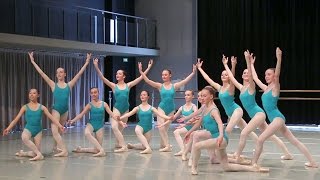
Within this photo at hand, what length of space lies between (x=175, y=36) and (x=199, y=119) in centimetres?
1234

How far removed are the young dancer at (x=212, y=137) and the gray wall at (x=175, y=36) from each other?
468 inches

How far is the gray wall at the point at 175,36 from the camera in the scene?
19.6 m

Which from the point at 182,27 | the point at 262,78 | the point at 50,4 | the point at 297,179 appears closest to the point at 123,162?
the point at 297,179

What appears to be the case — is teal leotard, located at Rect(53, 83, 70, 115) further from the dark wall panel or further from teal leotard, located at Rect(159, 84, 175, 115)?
the dark wall panel

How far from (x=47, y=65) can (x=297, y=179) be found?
11.3 m

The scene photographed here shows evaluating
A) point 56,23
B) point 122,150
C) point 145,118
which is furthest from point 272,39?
point 122,150

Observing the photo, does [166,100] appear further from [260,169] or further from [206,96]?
[260,169]

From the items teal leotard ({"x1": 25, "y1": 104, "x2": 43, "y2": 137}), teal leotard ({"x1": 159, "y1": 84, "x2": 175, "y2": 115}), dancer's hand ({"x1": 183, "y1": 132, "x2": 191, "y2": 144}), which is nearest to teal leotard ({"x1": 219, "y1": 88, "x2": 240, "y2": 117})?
dancer's hand ({"x1": 183, "y1": 132, "x2": 191, "y2": 144})

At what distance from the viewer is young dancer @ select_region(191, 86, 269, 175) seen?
7.07 meters

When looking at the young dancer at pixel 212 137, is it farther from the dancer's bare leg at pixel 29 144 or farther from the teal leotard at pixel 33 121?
the teal leotard at pixel 33 121

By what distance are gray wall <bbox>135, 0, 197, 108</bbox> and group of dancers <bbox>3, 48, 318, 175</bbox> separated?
920 cm

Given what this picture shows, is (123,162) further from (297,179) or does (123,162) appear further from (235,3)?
(235,3)

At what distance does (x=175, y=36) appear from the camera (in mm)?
19922

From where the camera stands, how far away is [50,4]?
15625 mm
